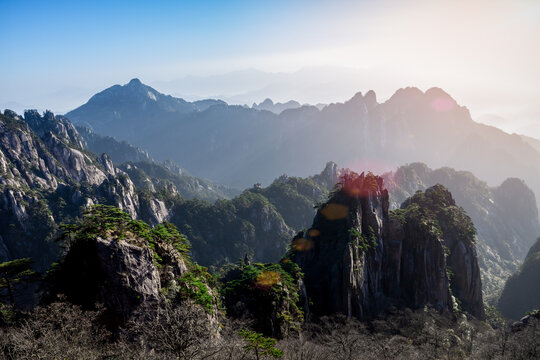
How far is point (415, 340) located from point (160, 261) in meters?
47.5

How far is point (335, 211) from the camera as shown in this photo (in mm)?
75312

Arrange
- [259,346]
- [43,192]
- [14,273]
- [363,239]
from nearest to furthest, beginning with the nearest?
[259,346], [14,273], [363,239], [43,192]

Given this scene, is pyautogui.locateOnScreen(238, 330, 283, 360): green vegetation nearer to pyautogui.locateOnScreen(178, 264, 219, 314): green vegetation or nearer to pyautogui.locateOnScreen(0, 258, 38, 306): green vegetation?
pyautogui.locateOnScreen(178, 264, 219, 314): green vegetation

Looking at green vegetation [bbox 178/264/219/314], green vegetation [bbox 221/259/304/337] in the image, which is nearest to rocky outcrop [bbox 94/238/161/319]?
green vegetation [bbox 178/264/219/314]

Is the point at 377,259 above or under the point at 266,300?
under

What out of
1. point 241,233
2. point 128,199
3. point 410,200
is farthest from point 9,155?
point 410,200

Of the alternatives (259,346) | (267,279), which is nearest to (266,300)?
(267,279)

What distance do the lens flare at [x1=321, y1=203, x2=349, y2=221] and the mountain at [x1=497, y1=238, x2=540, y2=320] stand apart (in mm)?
106168

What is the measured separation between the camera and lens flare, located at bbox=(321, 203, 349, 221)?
72.7 m

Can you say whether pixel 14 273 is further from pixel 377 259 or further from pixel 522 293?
pixel 522 293

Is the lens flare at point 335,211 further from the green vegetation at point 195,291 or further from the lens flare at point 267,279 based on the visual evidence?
the green vegetation at point 195,291

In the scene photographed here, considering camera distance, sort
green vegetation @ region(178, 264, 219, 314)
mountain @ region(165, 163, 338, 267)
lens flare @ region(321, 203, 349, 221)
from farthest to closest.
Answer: mountain @ region(165, 163, 338, 267)
lens flare @ region(321, 203, 349, 221)
green vegetation @ region(178, 264, 219, 314)

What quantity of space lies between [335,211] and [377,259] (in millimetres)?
14928

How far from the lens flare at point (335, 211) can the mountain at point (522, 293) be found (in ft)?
348
